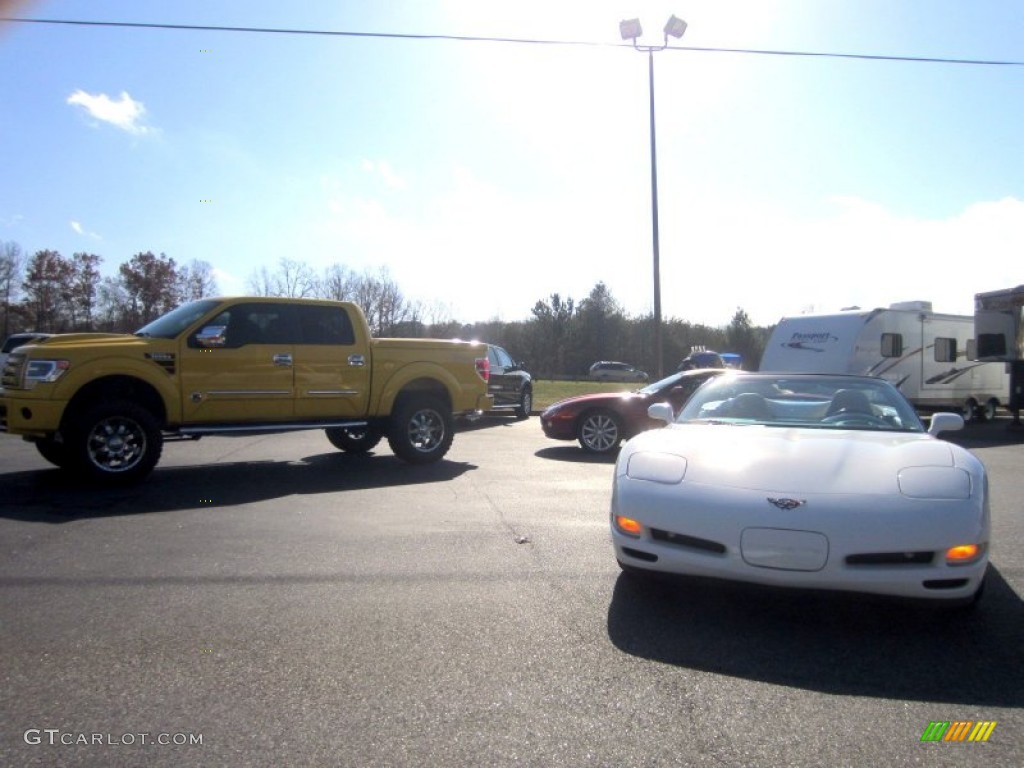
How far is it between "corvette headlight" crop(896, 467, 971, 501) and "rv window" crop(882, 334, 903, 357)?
1356cm

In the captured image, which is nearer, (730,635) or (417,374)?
(730,635)

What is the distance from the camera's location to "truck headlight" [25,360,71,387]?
7.78 meters

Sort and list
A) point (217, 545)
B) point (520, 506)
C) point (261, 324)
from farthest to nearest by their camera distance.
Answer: point (261, 324), point (520, 506), point (217, 545)

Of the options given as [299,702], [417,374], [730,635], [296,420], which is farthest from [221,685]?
[417,374]

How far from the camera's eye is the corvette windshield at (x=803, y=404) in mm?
5457

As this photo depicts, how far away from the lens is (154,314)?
135ft

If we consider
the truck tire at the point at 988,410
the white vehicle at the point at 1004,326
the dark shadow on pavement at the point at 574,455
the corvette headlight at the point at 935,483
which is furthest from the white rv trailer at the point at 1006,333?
the corvette headlight at the point at 935,483

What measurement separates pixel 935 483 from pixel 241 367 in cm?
721

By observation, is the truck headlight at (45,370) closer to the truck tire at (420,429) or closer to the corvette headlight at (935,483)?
the truck tire at (420,429)

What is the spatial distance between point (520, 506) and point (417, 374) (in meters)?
3.41

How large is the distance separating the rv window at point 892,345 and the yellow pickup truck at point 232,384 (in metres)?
9.78

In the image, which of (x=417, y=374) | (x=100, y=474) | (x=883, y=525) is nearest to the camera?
(x=883, y=525)

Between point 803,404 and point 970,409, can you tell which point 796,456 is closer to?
point 803,404

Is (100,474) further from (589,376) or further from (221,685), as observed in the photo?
(589,376)
